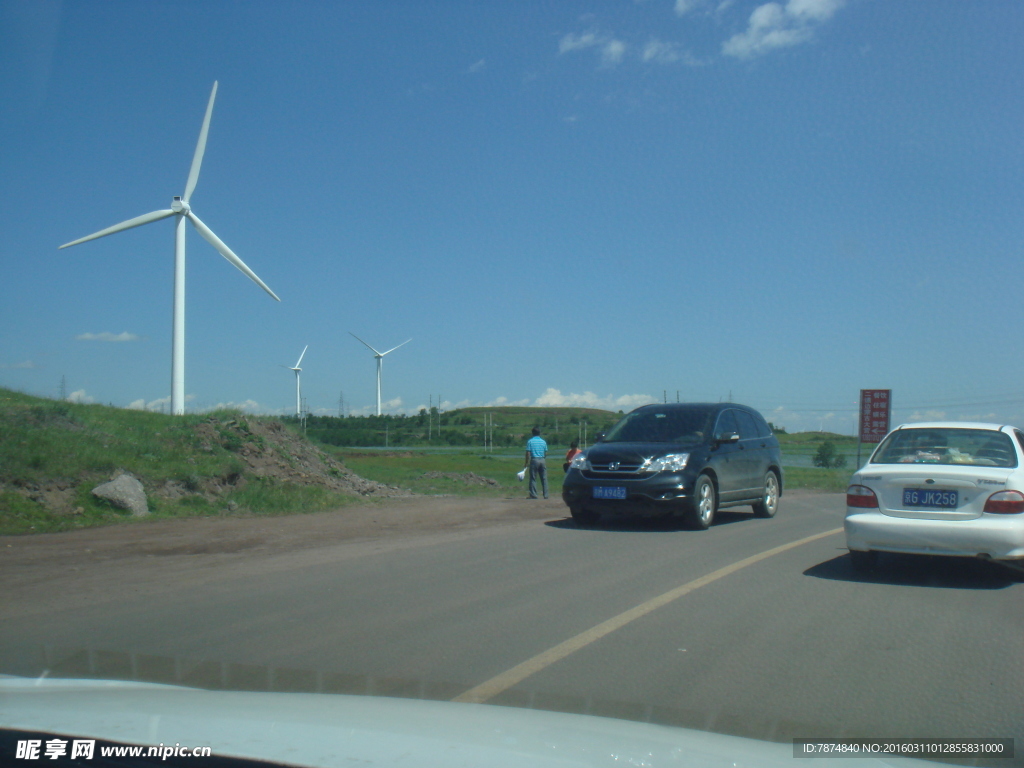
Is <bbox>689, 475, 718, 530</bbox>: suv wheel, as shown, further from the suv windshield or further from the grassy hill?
the grassy hill

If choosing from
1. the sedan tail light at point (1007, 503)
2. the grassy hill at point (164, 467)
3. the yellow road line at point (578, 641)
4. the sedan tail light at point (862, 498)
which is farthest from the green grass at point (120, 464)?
the sedan tail light at point (1007, 503)

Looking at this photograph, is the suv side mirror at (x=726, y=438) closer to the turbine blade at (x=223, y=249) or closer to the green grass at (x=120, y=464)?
the green grass at (x=120, y=464)

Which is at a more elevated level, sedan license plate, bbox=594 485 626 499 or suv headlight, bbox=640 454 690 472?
suv headlight, bbox=640 454 690 472

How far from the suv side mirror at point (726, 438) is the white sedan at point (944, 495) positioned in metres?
4.16

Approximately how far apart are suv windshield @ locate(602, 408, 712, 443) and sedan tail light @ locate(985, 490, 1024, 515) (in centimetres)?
547

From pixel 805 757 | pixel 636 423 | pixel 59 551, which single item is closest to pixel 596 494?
pixel 636 423

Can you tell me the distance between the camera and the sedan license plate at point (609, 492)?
1198 cm

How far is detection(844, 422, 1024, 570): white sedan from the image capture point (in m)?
7.37

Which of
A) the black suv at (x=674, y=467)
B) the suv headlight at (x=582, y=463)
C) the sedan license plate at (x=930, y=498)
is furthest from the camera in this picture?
the suv headlight at (x=582, y=463)

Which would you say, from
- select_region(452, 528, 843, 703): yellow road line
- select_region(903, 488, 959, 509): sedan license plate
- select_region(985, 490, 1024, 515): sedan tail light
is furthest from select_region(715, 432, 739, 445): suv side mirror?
select_region(985, 490, 1024, 515): sedan tail light

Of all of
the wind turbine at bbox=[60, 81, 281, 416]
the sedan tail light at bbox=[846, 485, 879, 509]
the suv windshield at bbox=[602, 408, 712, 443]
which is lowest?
the sedan tail light at bbox=[846, 485, 879, 509]

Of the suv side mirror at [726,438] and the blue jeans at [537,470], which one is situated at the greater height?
the suv side mirror at [726,438]

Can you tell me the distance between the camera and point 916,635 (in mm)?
5891

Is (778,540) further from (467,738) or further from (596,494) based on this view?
(467,738)
